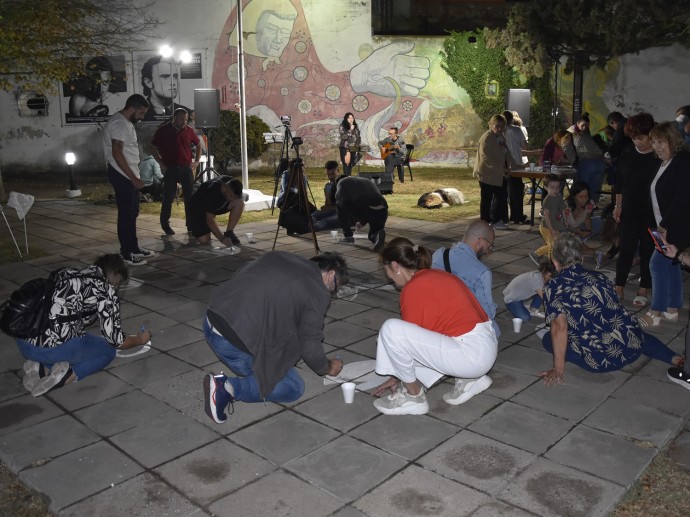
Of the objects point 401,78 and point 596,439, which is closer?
point 596,439

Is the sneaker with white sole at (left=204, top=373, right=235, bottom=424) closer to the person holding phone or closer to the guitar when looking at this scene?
the person holding phone

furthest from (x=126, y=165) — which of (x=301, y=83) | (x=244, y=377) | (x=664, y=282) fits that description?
(x=301, y=83)

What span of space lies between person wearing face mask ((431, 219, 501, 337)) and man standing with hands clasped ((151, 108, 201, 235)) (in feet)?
18.8

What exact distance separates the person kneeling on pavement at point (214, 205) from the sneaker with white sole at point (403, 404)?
5.07 meters

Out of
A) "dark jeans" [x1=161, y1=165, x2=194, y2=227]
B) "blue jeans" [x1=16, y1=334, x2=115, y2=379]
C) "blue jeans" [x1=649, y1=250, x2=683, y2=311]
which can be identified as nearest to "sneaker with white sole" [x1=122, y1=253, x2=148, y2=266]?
"dark jeans" [x1=161, y1=165, x2=194, y2=227]

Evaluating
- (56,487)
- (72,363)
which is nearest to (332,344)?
(72,363)

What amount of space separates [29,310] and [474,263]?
9.80 ft

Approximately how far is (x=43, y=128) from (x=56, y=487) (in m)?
18.6

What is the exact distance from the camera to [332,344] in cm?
571

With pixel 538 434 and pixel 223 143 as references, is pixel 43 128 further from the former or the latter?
pixel 538 434

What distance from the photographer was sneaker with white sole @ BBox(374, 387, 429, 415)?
4363 mm

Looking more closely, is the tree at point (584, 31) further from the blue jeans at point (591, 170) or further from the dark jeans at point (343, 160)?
the blue jeans at point (591, 170)

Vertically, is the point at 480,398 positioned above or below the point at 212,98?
below

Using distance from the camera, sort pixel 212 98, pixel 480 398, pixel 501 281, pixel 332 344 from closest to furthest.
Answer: pixel 480 398
pixel 332 344
pixel 501 281
pixel 212 98
